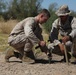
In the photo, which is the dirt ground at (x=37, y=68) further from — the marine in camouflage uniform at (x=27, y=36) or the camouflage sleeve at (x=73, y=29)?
the camouflage sleeve at (x=73, y=29)

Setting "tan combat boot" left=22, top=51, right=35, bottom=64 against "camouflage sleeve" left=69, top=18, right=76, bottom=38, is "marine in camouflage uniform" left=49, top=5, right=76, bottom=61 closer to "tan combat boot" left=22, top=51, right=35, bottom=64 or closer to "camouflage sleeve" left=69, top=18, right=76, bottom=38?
"camouflage sleeve" left=69, top=18, right=76, bottom=38

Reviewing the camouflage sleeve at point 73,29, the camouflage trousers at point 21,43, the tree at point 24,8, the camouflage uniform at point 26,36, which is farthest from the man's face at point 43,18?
the tree at point 24,8

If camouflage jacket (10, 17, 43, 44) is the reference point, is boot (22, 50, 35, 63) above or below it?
below

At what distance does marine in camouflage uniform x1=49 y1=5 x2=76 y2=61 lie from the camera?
816 centimetres

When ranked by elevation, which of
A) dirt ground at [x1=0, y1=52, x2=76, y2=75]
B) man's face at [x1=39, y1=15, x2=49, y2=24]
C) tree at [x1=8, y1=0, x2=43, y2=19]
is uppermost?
tree at [x1=8, y1=0, x2=43, y2=19]

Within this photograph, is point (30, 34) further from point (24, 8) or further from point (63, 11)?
point (24, 8)

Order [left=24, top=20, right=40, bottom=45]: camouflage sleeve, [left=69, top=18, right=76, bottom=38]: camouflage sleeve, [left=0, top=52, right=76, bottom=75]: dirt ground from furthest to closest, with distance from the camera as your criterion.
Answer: [left=69, top=18, right=76, bottom=38]: camouflage sleeve → [left=24, top=20, right=40, bottom=45]: camouflage sleeve → [left=0, top=52, right=76, bottom=75]: dirt ground

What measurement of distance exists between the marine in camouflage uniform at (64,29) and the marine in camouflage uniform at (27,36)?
383 millimetres

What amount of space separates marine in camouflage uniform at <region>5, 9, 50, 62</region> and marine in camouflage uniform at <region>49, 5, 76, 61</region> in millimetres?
383

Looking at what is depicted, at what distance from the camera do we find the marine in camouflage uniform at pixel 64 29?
816 centimetres

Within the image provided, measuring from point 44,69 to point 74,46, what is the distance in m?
1.27

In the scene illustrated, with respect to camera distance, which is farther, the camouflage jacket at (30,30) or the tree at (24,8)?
the tree at (24,8)

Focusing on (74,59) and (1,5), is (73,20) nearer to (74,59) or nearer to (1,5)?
(74,59)

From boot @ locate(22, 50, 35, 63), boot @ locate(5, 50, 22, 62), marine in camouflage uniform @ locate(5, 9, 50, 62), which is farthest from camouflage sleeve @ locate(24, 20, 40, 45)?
boot @ locate(5, 50, 22, 62)
